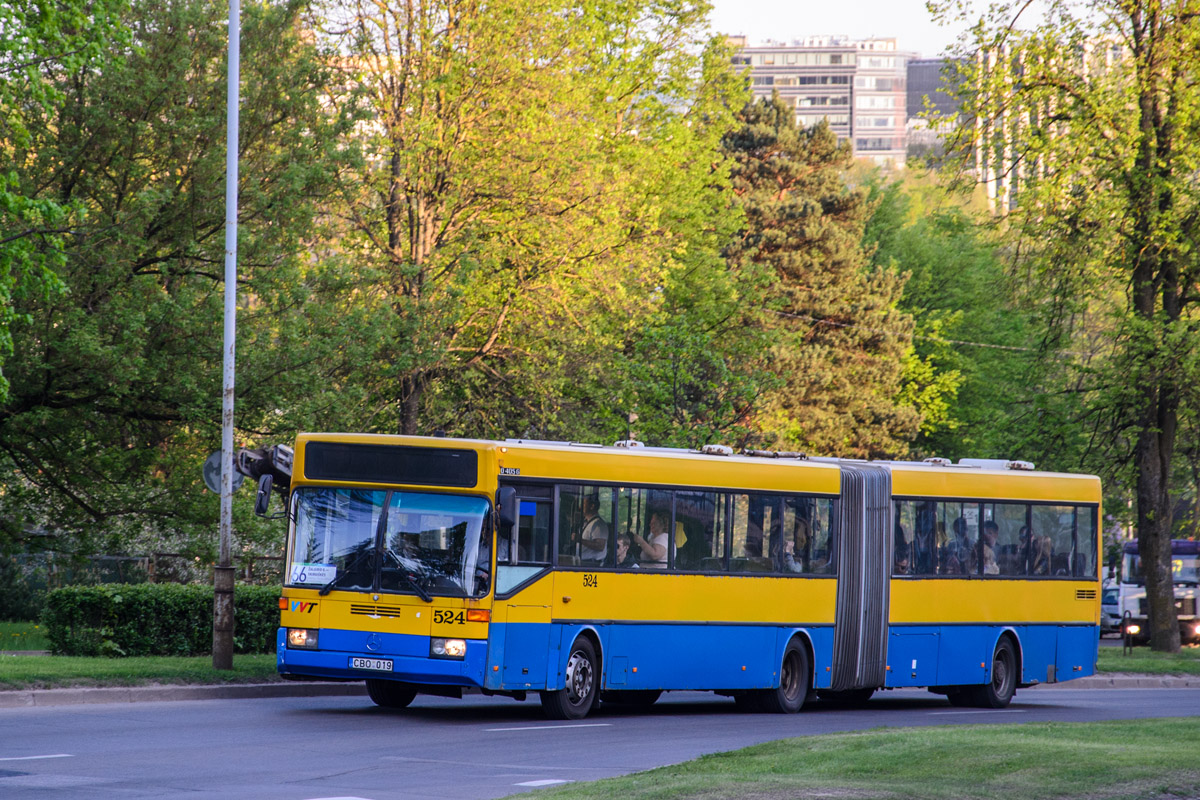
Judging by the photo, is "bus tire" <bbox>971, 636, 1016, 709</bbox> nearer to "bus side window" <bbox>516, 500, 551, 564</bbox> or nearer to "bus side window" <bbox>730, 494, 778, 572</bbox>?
"bus side window" <bbox>730, 494, 778, 572</bbox>

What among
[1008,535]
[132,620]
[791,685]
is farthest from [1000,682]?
[132,620]

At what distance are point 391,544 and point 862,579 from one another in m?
7.21

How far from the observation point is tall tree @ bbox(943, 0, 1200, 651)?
106 ft

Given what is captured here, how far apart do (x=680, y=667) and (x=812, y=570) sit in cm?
269

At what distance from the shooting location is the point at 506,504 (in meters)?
16.7

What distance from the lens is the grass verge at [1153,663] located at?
31203mm

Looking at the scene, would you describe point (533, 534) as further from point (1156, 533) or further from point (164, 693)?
point (1156, 533)

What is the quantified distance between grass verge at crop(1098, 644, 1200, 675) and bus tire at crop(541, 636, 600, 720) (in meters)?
16.3

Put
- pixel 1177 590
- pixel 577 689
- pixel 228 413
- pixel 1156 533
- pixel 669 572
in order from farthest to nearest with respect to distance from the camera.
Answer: pixel 1177 590 < pixel 1156 533 < pixel 228 413 < pixel 669 572 < pixel 577 689

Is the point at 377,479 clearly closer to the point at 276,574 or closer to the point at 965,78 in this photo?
the point at 276,574

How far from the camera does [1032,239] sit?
111 feet

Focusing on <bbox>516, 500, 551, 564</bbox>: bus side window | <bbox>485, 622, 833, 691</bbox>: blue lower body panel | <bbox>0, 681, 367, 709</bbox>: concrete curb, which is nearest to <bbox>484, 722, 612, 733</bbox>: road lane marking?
<bbox>485, 622, 833, 691</bbox>: blue lower body panel

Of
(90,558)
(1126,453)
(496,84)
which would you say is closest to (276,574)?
(90,558)

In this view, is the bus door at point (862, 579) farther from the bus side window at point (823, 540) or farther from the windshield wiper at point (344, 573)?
the windshield wiper at point (344, 573)
